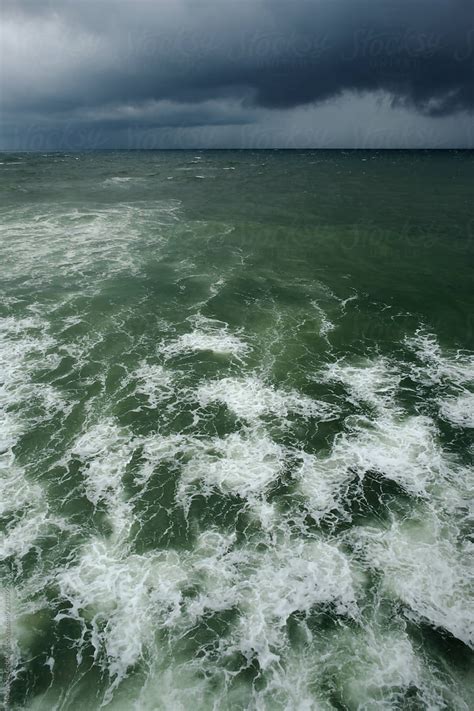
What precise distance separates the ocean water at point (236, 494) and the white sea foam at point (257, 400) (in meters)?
0.12

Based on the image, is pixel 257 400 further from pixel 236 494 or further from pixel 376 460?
pixel 376 460

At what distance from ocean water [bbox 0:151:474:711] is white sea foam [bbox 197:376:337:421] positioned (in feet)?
0.38

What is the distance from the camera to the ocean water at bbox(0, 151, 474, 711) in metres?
11.2

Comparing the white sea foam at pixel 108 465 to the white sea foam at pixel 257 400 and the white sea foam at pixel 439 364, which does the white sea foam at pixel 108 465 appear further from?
the white sea foam at pixel 439 364

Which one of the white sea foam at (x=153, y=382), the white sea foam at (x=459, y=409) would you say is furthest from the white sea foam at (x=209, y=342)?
the white sea foam at (x=459, y=409)

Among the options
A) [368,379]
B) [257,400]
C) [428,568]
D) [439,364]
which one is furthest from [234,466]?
[439,364]

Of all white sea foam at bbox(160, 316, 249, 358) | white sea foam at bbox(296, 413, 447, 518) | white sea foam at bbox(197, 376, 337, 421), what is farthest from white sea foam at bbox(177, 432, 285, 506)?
white sea foam at bbox(160, 316, 249, 358)

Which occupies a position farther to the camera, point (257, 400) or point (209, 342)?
point (209, 342)

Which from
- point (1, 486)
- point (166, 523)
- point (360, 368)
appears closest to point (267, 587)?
point (166, 523)

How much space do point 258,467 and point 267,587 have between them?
17.1 feet

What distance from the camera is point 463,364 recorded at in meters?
25.0

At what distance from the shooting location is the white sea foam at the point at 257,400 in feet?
68.1

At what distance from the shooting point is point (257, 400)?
21656 millimetres

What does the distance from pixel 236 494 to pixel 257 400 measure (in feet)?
20.7
